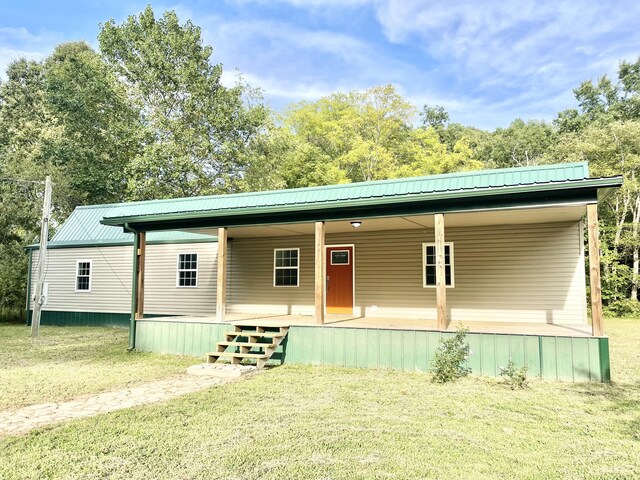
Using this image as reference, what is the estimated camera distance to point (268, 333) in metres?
8.32

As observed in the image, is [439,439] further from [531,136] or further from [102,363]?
[531,136]

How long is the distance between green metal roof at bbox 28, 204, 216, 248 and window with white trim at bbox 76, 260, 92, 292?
65 centimetres

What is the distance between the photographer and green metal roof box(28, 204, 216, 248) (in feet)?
46.0

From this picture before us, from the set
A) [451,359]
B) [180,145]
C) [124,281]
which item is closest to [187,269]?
[124,281]

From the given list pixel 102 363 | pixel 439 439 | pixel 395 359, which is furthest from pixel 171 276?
pixel 439 439

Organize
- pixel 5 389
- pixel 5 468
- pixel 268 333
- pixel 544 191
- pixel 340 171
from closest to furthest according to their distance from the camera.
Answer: pixel 5 468, pixel 5 389, pixel 544 191, pixel 268 333, pixel 340 171

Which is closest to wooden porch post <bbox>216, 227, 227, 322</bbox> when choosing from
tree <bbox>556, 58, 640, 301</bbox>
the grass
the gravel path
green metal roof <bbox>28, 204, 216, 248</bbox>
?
the grass

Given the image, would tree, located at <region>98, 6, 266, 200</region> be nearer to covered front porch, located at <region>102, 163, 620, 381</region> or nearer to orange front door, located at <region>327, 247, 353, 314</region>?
covered front porch, located at <region>102, 163, 620, 381</region>

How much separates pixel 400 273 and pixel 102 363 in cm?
637

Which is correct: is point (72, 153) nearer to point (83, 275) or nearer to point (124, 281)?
point (83, 275)

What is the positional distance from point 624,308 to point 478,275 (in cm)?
1178

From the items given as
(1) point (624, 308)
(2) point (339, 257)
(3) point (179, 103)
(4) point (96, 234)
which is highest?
(3) point (179, 103)

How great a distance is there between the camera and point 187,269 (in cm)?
1368

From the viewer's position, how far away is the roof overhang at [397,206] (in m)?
6.55
